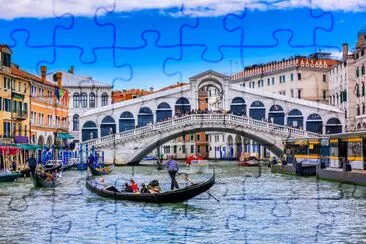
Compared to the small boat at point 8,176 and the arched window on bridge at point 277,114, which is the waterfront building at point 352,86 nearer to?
the arched window on bridge at point 277,114

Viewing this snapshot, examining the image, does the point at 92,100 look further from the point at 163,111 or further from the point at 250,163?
the point at 250,163

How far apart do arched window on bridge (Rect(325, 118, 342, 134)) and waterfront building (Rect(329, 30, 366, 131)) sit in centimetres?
34

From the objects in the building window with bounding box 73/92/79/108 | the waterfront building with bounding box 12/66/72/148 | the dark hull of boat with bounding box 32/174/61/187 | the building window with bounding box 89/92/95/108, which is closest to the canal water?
the dark hull of boat with bounding box 32/174/61/187

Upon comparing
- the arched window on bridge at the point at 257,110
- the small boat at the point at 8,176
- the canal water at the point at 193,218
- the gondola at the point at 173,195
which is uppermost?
Result: the arched window on bridge at the point at 257,110

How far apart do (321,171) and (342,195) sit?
551cm

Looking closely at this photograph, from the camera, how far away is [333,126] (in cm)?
3231

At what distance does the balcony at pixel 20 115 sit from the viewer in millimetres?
25214

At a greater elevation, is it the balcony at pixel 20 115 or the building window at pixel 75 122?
the building window at pixel 75 122

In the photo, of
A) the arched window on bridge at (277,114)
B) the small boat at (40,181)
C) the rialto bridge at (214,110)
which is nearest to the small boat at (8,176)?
the small boat at (40,181)

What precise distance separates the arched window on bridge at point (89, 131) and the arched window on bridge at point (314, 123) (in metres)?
9.32

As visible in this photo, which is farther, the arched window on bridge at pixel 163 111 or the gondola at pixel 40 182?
the arched window on bridge at pixel 163 111

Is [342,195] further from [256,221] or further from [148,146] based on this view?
[148,146]

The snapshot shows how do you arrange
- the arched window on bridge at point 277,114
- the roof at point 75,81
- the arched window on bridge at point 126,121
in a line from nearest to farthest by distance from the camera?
the arched window on bridge at point 277,114 → the arched window on bridge at point 126,121 → the roof at point 75,81

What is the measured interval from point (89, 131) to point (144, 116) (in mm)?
2511
